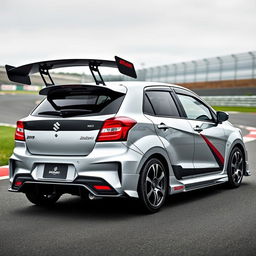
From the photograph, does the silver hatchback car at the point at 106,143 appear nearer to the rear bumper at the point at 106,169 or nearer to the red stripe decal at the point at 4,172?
the rear bumper at the point at 106,169

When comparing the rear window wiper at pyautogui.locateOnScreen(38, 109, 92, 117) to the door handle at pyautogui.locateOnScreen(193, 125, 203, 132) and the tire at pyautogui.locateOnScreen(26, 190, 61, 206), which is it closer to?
the tire at pyautogui.locateOnScreen(26, 190, 61, 206)

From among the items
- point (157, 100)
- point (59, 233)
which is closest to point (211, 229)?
point (59, 233)

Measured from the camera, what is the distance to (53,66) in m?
6.89

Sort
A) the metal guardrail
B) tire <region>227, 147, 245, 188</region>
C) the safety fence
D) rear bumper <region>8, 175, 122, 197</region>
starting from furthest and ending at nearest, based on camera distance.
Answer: the safety fence < the metal guardrail < tire <region>227, 147, 245, 188</region> < rear bumper <region>8, 175, 122, 197</region>

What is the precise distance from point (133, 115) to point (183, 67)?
151 ft

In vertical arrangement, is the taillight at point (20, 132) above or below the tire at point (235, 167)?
above

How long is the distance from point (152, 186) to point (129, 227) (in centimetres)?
80

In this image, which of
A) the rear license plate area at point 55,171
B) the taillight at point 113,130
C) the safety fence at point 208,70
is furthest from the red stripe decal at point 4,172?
the safety fence at point 208,70

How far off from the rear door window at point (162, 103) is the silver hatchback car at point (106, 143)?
0.05ft

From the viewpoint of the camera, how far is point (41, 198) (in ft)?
22.7

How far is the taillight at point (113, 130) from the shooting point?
5961 millimetres

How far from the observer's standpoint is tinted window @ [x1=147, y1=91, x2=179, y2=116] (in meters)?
6.75

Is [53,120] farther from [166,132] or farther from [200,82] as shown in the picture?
[200,82]

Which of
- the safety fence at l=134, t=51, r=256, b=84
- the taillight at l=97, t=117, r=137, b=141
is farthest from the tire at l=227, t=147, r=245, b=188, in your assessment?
the safety fence at l=134, t=51, r=256, b=84
